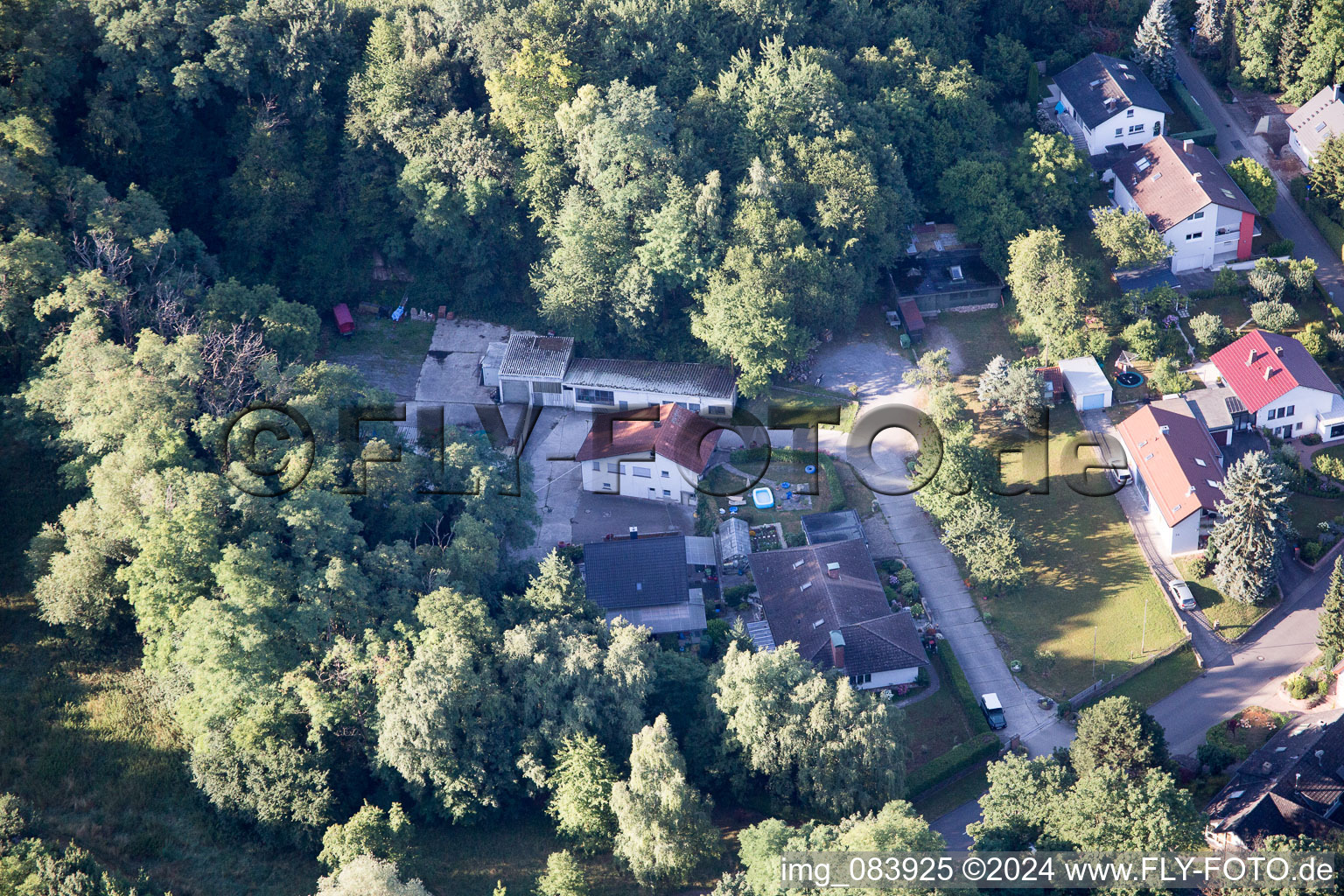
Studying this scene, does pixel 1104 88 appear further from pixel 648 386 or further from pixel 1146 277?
pixel 648 386

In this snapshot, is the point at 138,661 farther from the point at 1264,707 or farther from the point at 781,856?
the point at 1264,707

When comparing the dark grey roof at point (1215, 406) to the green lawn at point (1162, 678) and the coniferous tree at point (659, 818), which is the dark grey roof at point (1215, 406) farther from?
the coniferous tree at point (659, 818)

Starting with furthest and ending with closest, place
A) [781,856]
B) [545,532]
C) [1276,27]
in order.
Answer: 1. [1276,27]
2. [545,532]
3. [781,856]

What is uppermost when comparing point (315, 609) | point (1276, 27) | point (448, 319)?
point (1276, 27)

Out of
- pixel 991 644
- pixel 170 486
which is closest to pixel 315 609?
pixel 170 486

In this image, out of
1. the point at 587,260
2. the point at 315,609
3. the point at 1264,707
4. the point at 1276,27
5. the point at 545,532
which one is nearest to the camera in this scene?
the point at 315,609

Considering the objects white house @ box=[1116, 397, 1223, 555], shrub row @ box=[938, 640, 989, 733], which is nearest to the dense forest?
shrub row @ box=[938, 640, 989, 733]

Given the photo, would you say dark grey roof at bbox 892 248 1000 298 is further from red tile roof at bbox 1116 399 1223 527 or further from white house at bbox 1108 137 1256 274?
red tile roof at bbox 1116 399 1223 527

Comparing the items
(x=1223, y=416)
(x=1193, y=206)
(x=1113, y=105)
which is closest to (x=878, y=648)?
(x=1223, y=416)
